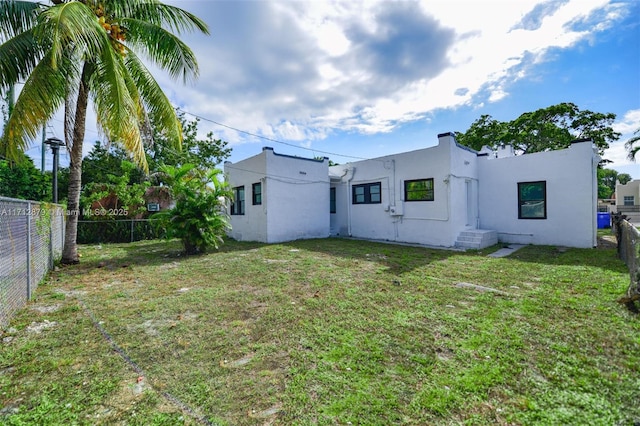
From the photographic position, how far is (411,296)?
4.63 meters

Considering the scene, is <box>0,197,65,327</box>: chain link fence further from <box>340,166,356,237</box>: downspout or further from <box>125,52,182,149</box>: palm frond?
<box>340,166,356,237</box>: downspout

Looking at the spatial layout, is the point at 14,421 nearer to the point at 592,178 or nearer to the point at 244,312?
the point at 244,312

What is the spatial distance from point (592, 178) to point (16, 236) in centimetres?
1389

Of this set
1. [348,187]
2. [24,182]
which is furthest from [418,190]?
[24,182]

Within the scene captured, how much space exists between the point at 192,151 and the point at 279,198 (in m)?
12.1

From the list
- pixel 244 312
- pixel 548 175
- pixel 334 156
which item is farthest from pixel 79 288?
pixel 548 175

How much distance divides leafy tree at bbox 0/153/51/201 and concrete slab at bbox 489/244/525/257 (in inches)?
701

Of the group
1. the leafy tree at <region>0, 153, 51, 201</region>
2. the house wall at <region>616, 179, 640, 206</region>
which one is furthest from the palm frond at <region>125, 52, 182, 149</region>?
the house wall at <region>616, 179, 640, 206</region>

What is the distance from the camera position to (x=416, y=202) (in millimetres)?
10945

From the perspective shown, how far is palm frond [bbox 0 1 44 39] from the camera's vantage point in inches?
236

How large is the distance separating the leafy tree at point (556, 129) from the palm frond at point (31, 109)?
21.9 meters

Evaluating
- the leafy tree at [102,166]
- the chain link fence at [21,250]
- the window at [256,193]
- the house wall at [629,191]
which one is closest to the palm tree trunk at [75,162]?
the chain link fence at [21,250]

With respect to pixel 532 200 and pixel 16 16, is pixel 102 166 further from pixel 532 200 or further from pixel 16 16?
pixel 532 200

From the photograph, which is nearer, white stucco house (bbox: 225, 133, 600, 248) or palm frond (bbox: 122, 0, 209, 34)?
palm frond (bbox: 122, 0, 209, 34)
